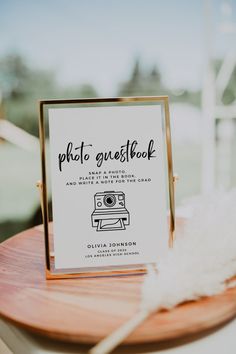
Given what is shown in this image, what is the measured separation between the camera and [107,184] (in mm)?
822

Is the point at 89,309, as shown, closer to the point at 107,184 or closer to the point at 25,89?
the point at 107,184

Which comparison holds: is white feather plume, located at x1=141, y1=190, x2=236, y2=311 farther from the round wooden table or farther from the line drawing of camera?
the line drawing of camera

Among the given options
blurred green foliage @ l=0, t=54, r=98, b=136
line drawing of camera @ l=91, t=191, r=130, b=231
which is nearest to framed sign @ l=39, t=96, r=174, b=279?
line drawing of camera @ l=91, t=191, r=130, b=231

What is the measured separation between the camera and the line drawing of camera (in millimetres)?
816

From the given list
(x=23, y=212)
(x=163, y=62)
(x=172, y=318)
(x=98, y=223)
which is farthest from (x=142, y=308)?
(x=163, y=62)

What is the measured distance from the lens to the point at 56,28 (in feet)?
11.7

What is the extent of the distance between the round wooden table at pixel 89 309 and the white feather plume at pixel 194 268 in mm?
21

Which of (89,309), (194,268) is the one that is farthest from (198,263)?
(89,309)

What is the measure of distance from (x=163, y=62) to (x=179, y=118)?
24.5 inches

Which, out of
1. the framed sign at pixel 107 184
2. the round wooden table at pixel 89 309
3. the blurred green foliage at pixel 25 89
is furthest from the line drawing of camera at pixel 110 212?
the blurred green foliage at pixel 25 89

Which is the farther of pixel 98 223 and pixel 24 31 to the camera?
pixel 24 31

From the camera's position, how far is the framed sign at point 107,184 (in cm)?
81

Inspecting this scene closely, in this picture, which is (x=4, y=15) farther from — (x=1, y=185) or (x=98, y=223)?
(x=98, y=223)

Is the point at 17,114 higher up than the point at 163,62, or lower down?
→ lower down
